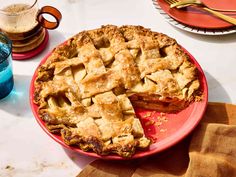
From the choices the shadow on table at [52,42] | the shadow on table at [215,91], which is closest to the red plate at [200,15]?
the shadow on table at [215,91]

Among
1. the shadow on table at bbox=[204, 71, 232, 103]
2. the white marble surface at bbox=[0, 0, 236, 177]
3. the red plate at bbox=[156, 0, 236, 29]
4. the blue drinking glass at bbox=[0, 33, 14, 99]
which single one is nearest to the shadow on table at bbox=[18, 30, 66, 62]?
the white marble surface at bbox=[0, 0, 236, 177]

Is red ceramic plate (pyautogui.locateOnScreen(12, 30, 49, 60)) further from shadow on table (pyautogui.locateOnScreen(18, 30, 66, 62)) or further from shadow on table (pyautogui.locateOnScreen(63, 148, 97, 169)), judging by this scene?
shadow on table (pyautogui.locateOnScreen(63, 148, 97, 169))

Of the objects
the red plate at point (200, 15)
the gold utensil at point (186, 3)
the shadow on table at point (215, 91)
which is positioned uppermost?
the gold utensil at point (186, 3)

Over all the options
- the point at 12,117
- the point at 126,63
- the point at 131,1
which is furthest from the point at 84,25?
the point at 12,117

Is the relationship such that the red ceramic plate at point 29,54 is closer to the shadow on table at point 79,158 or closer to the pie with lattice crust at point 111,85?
the pie with lattice crust at point 111,85

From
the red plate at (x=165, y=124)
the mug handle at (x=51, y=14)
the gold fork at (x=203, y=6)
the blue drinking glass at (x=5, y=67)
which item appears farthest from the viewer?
the gold fork at (x=203, y=6)

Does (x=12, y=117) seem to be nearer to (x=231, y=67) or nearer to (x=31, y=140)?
(x=31, y=140)

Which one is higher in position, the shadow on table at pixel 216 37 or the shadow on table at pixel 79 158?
the shadow on table at pixel 216 37
